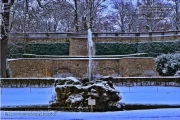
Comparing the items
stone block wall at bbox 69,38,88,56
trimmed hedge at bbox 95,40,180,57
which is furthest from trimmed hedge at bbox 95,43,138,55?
stone block wall at bbox 69,38,88,56

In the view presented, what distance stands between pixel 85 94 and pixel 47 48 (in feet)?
72.7

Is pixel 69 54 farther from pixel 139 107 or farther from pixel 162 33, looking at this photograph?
pixel 139 107

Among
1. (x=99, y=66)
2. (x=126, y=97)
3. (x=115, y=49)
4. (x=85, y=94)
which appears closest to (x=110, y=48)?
(x=115, y=49)

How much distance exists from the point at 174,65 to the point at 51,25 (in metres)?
31.9

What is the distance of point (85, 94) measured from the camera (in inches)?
416

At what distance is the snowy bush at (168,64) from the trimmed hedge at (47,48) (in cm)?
931

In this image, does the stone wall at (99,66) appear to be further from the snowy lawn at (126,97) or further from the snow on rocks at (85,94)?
the snow on rocks at (85,94)

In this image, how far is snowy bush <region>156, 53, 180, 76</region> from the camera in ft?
82.5

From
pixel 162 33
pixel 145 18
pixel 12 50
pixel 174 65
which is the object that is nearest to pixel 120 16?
pixel 145 18

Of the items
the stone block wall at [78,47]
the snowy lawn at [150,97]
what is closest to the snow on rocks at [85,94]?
the snowy lawn at [150,97]

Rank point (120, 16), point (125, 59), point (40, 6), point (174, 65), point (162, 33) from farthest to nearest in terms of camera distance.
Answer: point (120, 16) < point (162, 33) < point (125, 59) < point (174, 65) < point (40, 6)

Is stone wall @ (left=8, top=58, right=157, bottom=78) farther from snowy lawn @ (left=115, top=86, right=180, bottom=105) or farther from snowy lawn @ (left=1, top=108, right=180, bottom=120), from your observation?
snowy lawn @ (left=1, top=108, right=180, bottom=120)

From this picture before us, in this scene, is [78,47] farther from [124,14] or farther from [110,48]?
[124,14]

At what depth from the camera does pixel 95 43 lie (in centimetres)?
3312
